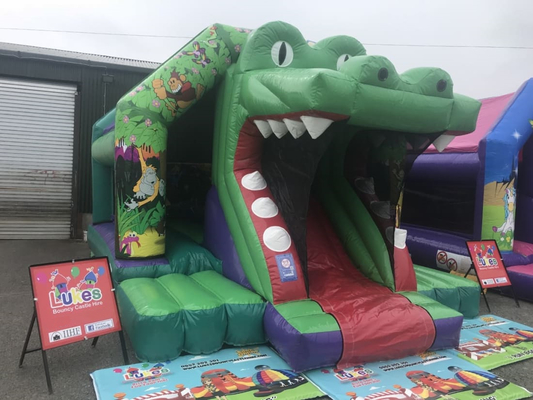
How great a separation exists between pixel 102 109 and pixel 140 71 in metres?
0.96

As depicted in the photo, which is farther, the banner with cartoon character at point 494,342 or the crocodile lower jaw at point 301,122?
the banner with cartoon character at point 494,342

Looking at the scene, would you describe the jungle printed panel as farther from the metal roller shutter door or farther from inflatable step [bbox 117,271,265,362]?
the metal roller shutter door

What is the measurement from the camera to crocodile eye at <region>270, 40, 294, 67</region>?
3225mm

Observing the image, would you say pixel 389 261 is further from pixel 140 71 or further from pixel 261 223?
pixel 140 71

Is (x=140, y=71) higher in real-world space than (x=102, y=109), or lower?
higher

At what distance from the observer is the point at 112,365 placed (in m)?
2.74

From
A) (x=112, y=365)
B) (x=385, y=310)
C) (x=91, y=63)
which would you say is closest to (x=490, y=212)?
(x=385, y=310)

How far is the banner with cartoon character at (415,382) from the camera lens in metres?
2.44

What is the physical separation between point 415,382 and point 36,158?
7.14m

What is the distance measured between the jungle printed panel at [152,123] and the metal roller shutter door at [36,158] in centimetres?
469

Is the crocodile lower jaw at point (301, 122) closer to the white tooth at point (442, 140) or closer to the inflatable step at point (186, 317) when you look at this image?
the white tooth at point (442, 140)

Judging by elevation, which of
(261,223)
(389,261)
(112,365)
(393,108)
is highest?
(393,108)

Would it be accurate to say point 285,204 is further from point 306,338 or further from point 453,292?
point 453,292

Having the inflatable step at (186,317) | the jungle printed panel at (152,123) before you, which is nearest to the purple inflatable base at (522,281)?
the inflatable step at (186,317)
